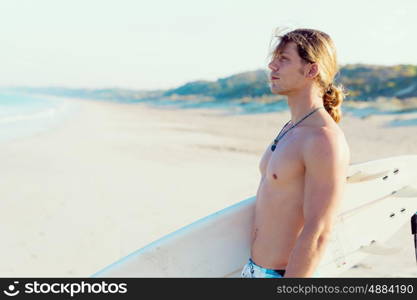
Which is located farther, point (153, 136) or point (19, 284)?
point (153, 136)

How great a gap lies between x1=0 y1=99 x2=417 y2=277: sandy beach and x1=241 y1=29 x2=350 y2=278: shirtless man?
7.48ft

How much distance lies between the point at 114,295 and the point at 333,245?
1162 mm

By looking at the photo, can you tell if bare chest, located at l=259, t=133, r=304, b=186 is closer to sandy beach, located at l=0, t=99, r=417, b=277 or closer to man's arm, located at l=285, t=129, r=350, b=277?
man's arm, located at l=285, t=129, r=350, b=277

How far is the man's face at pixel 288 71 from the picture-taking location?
1927mm

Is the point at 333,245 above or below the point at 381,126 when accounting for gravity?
above

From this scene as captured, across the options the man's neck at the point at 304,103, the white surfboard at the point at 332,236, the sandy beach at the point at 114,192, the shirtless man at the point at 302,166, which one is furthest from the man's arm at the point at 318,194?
the sandy beach at the point at 114,192

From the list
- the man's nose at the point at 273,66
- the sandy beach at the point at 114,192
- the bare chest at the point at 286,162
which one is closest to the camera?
the bare chest at the point at 286,162

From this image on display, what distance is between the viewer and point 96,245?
5.20 metres

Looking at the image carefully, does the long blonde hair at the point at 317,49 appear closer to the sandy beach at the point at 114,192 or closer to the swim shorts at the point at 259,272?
the swim shorts at the point at 259,272

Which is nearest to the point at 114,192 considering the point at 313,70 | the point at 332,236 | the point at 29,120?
the point at 332,236

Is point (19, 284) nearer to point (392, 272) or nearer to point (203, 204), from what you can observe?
point (392, 272)

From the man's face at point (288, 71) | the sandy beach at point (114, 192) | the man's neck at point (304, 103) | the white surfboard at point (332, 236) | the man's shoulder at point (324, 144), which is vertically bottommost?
the sandy beach at point (114, 192)

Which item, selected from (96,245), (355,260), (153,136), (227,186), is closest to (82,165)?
(227,186)

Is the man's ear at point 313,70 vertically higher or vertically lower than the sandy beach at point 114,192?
higher
